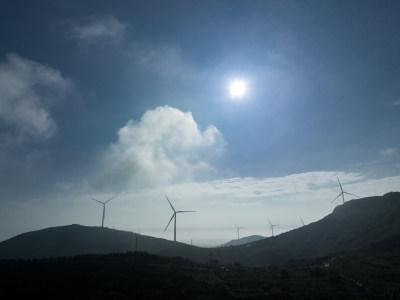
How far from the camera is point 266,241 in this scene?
167 m

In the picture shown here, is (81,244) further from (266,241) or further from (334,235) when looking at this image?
(334,235)

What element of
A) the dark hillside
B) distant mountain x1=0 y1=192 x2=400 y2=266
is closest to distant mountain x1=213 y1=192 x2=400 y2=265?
distant mountain x1=0 y1=192 x2=400 y2=266

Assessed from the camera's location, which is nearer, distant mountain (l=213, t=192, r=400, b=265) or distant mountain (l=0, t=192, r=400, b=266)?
distant mountain (l=213, t=192, r=400, b=265)

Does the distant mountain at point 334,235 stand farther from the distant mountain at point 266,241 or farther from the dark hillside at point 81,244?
the dark hillside at point 81,244

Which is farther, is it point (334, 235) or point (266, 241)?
point (266, 241)

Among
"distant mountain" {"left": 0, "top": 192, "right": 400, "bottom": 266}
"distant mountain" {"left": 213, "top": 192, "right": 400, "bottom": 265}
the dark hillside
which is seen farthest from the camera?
the dark hillside

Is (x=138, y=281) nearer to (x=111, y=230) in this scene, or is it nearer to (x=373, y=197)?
(x=111, y=230)

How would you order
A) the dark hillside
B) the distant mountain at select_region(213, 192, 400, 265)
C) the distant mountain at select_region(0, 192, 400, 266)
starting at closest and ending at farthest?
the distant mountain at select_region(213, 192, 400, 265) → the distant mountain at select_region(0, 192, 400, 266) → the dark hillside

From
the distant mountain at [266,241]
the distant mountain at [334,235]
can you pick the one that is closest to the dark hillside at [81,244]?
the distant mountain at [266,241]

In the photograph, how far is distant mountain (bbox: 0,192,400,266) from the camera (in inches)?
5198

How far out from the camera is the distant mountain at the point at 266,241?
132 meters

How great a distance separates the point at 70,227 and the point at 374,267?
586ft

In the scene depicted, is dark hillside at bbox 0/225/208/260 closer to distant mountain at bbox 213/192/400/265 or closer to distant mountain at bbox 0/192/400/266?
distant mountain at bbox 0/192/400/266

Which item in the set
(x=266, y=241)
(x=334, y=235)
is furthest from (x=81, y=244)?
(x=334, y=235)
